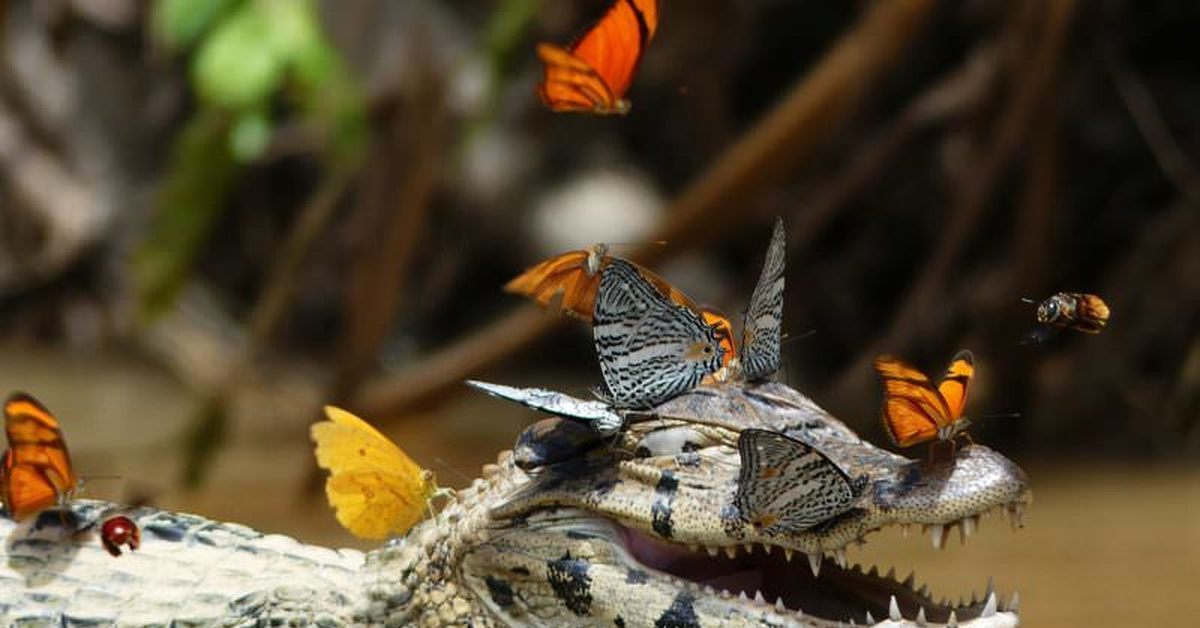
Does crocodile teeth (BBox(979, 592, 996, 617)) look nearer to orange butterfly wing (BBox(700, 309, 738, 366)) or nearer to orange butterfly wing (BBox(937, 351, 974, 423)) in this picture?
orange butterfly wing (BBox(937, 351, 974, 423))

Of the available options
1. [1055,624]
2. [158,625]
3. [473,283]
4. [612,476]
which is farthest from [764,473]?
[473,283]

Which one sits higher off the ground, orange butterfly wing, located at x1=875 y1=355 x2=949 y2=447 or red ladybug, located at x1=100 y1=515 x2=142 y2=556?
red ladybug, located at x1=100 y1=515 x2=142 y2=556

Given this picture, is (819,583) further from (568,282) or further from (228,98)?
(228,98)

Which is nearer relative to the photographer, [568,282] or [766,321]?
[766,321]

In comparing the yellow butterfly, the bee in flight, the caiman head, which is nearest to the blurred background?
the yellow butterfly

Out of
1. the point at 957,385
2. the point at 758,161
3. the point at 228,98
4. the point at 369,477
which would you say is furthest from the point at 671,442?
the point at 758,161

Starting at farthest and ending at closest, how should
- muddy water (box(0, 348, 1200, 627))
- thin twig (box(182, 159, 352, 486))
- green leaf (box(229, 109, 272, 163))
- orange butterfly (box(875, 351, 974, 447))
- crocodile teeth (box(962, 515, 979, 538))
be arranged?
thin twig (box(182, 159, 352, 486))
green leaf (box(229, 109, 272, 163))
muddy water (box(0, 348, 1200, 627))
orange butterfly (box(875, 351, 974, 447))
crocodile teeth (box(962, 515, 979, 538))
